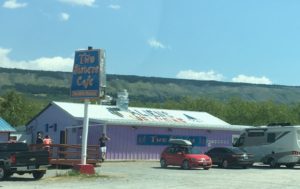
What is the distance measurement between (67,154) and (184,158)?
683 cm

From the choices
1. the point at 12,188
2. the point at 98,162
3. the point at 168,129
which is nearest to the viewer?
the point at 12,188

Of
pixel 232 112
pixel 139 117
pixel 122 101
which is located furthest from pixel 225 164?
pixel 232 112

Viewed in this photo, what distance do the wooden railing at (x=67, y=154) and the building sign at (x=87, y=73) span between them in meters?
4.36

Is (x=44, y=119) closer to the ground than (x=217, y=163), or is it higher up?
higher up

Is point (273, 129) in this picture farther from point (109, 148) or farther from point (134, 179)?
point (134, 179)

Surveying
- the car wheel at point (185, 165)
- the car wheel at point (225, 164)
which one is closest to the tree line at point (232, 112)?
the car wheel at point (225, 164)

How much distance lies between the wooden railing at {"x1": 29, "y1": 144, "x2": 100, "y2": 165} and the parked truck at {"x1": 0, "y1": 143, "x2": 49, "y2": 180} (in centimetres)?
542

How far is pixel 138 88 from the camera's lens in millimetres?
163500

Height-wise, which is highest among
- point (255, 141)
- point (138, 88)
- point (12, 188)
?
point (138, 88)

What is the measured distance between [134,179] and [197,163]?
29.4 feet

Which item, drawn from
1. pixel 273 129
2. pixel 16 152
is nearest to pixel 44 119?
pixel 273 129

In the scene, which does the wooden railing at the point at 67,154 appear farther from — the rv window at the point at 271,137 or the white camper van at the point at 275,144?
the rv window at the point at 271,137

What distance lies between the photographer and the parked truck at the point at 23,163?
2194cm

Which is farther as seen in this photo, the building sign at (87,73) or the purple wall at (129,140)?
the purple wall at (129,140)
